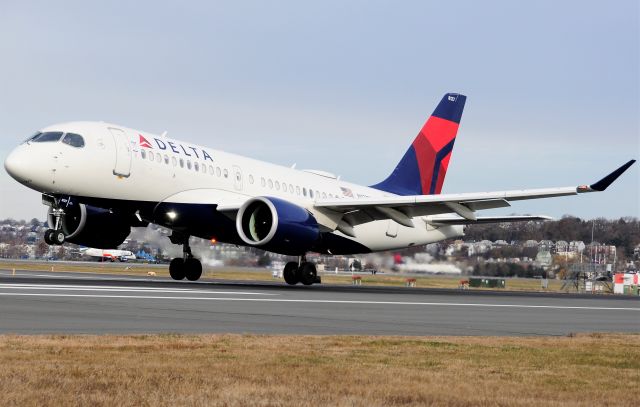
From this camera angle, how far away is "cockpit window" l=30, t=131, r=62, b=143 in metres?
31.0

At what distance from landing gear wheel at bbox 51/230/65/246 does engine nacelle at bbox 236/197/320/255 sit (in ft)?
18.6

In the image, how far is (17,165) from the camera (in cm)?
3020

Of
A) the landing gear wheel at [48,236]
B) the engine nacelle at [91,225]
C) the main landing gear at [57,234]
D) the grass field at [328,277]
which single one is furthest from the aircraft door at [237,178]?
the grass field at [328,277]

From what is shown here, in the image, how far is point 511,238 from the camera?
57656mm

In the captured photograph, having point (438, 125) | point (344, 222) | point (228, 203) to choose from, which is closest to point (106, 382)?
point (228, 203)

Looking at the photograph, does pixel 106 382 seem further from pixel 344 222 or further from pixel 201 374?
pixel 344 222

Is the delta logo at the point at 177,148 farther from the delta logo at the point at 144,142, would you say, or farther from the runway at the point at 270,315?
the runway at the point at 270,315

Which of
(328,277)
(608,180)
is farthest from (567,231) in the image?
(608,180)

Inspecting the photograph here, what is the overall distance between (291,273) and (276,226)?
7.12 metres

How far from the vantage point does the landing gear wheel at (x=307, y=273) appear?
3791 centimetres

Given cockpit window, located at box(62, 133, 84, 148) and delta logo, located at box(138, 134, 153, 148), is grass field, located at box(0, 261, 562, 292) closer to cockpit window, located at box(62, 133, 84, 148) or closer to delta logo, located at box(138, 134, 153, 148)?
delta logo, located at box(138, 134, 153, 148)

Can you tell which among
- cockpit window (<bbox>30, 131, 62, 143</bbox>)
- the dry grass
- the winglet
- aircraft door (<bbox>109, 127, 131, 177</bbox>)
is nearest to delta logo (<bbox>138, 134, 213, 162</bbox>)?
aircraft door (<bbox>109, 127, 131, 177</bbox>)

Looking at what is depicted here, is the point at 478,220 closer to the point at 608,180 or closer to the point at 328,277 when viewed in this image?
the point at 608,180

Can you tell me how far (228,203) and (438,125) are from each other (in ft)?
47.6
